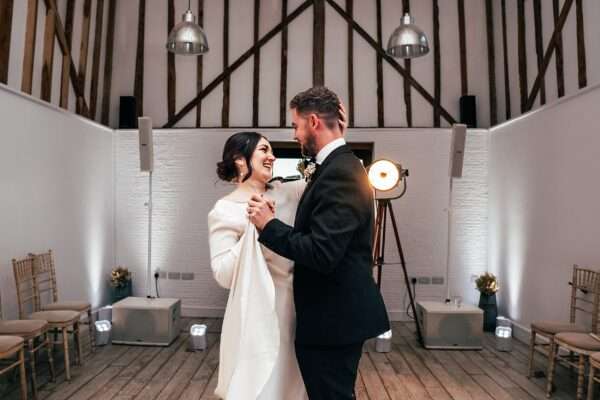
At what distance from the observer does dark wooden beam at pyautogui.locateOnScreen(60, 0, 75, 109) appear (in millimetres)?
5902

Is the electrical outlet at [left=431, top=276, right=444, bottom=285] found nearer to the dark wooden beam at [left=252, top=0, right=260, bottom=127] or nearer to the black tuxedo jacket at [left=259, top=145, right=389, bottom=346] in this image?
the dark wooden beam at [left=252, top=0, right=260, bottom=127]

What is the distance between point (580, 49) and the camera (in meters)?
5.02

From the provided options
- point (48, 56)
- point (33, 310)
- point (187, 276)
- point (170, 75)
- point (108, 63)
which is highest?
point (108, 63)

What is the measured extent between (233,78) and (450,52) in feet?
9.63

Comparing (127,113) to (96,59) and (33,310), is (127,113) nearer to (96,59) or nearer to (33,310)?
(96,59)

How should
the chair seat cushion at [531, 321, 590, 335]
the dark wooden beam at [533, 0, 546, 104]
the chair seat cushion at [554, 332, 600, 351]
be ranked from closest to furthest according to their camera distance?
the chair seat cushion at [554, 332, 600, 351], the chair seat cushion at [531, 321, 590, 335], the dark wooden beam at [533, 0, 546, 104]

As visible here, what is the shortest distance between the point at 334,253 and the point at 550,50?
16.7 feet

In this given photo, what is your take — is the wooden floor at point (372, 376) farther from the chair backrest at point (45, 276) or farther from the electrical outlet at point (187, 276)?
the electrical outlet at point (187, 276)

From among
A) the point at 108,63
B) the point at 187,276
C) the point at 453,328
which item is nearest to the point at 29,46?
the point at 108,63

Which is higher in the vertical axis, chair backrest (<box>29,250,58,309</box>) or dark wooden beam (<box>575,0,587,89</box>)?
dark wooden beam (<box>575,0,587,89</box>)

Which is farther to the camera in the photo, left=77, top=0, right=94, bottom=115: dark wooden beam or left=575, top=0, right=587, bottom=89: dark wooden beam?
left=77, top=0, right=94, bottom=115: dark wooden beam

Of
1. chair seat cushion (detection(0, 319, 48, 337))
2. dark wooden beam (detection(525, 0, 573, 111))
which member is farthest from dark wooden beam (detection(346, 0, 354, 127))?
chair seat cushion (detection(0, 319, 48, 337))

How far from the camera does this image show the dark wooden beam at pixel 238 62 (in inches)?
278

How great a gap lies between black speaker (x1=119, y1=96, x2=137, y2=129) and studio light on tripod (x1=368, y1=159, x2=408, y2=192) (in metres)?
3.55
